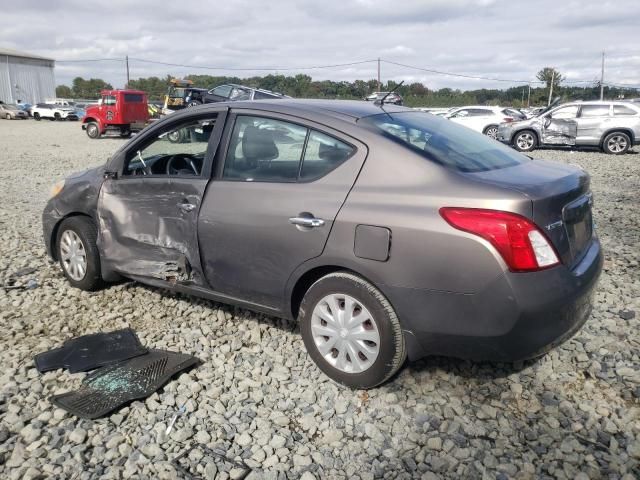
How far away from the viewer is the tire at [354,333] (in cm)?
299

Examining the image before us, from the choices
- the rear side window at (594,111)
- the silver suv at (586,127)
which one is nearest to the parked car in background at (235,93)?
the silver suv at (586,127)

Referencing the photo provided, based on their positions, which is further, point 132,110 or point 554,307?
point 132,110

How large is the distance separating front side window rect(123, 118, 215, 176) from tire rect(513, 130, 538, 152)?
15.7 m

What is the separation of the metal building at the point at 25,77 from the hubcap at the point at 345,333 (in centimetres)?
7226

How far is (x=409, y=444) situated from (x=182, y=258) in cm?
203

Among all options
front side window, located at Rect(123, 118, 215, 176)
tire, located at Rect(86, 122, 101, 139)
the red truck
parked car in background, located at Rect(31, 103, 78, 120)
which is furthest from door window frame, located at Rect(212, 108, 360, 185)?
parked car in background, located at Rect(31, 103, 78, 120)

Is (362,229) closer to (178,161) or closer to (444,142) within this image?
(444,142)

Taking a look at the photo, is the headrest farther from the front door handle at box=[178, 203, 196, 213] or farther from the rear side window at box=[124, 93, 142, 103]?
the rear side window at box=[124, 93, 142, 103]

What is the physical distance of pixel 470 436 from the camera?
283 cm

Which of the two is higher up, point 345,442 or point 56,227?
point 56,227

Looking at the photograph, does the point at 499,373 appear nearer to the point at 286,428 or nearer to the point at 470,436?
the point at 470,436

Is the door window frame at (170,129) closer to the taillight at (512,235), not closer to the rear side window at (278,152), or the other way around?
the rear side window at (278,152)

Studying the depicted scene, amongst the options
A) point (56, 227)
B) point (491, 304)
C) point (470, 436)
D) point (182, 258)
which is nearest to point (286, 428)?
point (470, 436)

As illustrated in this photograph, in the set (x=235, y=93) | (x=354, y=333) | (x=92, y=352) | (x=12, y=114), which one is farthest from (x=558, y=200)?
(x=12, y=114)
